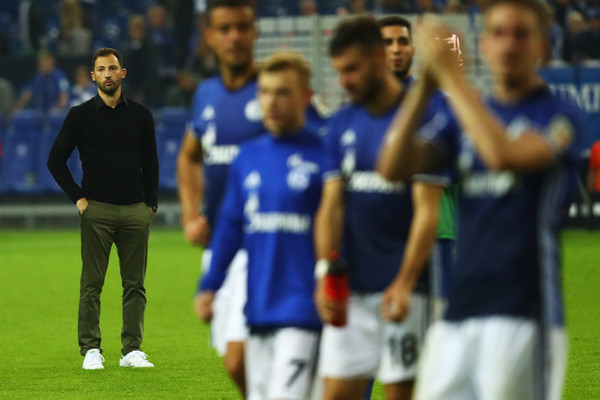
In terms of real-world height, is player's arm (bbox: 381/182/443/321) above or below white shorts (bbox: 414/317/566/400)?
above

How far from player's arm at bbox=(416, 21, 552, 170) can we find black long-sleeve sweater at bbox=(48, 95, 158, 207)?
21.8ft

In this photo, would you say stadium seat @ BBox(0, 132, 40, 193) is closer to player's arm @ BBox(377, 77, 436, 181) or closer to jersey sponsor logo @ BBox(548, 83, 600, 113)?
jersey sponsor logo @ BBox(548, 83, 600, 113)

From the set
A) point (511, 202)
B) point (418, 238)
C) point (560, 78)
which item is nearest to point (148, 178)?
point (418, 238)

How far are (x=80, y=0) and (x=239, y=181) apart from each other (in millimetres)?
25787

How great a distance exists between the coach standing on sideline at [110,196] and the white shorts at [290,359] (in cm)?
507

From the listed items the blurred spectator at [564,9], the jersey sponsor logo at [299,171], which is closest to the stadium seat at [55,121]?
the blurred spectator at [564,9]

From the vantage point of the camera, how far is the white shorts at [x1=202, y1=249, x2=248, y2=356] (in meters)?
6.50

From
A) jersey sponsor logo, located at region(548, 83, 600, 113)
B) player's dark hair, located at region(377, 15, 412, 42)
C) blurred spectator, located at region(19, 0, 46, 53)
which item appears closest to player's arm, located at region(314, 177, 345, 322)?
player's dark hair, located at region(377, 15, 412, 42)

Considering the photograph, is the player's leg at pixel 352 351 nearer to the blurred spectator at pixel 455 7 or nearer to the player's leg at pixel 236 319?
the player's leg at pixel 236 319

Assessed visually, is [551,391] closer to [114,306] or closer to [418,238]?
[418,238]

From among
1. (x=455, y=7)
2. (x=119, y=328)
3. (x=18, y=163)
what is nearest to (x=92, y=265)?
(x=119, y=328)

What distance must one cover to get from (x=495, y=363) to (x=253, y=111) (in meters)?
2.53

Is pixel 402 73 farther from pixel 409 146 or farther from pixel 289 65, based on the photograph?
pixel 409 146

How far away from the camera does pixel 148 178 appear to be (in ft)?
36.2
